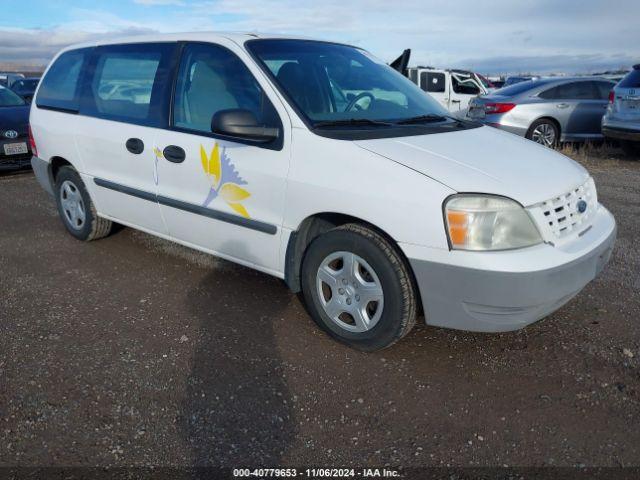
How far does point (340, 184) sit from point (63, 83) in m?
3.31

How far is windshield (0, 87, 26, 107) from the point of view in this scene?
8.96 meters

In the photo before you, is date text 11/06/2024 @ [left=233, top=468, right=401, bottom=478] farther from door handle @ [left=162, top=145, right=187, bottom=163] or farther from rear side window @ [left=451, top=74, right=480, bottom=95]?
rear side window @ [left=451, top=74, right=480, bottom=95]

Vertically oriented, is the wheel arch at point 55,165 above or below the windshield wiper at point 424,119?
below

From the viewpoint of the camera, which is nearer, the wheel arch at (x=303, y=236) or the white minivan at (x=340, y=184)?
the white minivan at (x=340, y=184)

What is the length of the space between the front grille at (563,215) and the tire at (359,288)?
0.71 meters

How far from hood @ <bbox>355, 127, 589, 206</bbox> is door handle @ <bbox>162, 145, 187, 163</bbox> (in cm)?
133

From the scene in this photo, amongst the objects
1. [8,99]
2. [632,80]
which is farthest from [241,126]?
[632,80]

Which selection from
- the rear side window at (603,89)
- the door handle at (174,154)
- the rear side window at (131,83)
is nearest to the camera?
the door handle at (174,154)

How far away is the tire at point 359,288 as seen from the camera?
9.28ft

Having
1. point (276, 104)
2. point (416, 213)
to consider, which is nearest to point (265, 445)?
point (416, 213)

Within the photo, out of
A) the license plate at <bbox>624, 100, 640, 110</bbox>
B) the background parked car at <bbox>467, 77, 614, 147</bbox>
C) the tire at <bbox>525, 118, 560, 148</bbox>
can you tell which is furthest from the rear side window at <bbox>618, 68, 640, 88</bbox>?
the tire at <bbox>525, 118, 560, 148</bbox>

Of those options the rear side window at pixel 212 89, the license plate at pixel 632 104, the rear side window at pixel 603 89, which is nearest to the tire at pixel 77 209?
the rear side window at pixel 212 89

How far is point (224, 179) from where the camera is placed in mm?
3432

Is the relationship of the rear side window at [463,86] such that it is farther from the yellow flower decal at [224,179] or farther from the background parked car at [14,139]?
the yellow flower decal at [224,179]
